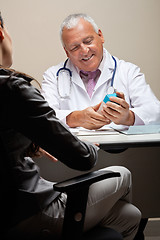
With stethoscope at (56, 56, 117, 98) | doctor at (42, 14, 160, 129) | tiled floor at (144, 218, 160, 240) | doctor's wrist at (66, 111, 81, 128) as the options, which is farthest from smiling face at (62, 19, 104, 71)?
tiled floor at (144, 218, 160, 240)

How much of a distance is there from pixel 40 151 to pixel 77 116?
A: 0.88 m

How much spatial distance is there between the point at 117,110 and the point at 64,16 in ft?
5.06

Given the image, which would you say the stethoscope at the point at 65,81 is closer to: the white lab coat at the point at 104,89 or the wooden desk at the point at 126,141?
the white lab coat at the point at 104,89

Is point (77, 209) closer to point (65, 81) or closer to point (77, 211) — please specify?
point (77, 211)

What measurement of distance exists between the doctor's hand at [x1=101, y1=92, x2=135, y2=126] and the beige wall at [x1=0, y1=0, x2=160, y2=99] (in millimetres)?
1357

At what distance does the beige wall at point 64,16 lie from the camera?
316 cm

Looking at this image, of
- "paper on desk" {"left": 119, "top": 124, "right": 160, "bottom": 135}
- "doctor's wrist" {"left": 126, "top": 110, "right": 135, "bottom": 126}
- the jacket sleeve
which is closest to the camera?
the jacket sleeve

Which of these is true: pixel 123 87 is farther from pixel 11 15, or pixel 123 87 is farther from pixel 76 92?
pixel 11 15

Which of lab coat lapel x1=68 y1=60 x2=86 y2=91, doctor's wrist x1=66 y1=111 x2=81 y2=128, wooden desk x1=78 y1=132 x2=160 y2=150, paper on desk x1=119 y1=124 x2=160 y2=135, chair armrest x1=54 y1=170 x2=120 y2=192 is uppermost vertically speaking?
chair armrest x1=54 y1=170 x2=120 y2=192

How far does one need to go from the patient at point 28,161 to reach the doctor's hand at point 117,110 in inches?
38.4

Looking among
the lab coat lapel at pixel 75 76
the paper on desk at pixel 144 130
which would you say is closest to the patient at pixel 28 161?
the paper on desk at pixel 144 130

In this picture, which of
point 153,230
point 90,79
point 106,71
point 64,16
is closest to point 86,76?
point 90,79

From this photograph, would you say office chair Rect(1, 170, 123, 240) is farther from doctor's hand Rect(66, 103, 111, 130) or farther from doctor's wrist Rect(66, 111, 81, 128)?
doctor's wrist Rect(66, 111, 81, 128)

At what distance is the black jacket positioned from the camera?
0.87 m
